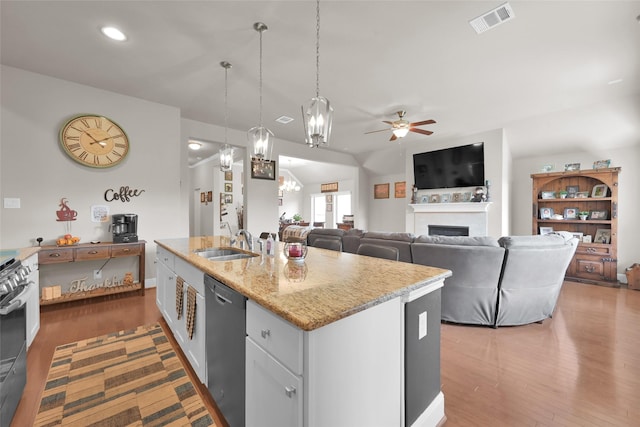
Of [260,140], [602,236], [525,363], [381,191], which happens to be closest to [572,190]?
[602,236]

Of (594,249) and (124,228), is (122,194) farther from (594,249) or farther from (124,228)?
(594,249)

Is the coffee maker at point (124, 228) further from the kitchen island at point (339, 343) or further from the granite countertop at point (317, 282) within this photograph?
the kitchen island at point (339, 343)

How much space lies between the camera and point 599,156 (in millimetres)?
5062

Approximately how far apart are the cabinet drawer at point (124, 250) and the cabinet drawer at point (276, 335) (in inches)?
132

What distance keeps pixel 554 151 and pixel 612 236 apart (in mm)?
1857

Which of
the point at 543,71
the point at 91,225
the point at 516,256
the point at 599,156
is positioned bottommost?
the point at 516,256

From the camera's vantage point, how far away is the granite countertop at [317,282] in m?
1.00

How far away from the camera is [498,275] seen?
278cm

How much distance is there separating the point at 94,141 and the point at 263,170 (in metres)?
2.91

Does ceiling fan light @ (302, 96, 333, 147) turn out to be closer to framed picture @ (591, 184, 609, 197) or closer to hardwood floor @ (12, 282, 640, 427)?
hardwood floor @ (12, 282, 640, 427)

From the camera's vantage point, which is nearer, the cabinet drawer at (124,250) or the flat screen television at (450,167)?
the cabinet drawer at (124,250)

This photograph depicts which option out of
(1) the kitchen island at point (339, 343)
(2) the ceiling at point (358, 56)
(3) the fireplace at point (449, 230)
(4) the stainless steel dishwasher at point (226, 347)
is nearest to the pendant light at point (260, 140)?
(2) the ceiling at point (358, 56)

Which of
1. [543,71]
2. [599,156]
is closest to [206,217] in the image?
[543,71]

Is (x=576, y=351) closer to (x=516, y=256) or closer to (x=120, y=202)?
(x=516, y=256)
